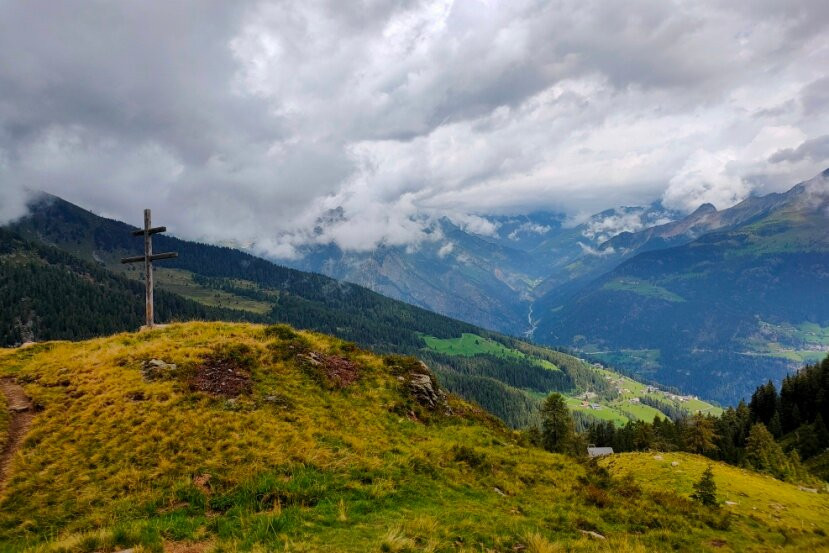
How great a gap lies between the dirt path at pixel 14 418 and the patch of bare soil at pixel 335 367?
12773 mm

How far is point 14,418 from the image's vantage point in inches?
728

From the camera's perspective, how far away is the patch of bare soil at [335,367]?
2550 centimetres

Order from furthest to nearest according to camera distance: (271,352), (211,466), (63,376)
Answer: (271,352) → (63,376) → (211,466)

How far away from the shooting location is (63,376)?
875 inches

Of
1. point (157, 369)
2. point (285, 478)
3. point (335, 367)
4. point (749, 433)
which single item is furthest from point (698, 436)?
point (157, 369)

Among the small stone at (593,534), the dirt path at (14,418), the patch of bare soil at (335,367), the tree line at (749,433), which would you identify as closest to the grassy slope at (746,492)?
the small stone at (593,534)

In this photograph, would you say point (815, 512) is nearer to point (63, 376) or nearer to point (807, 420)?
point (63, 376)

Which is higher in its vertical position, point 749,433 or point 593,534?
point 593,534

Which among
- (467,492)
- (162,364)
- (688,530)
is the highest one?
(162,364)

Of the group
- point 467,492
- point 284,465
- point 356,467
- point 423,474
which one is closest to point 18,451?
point 284,465

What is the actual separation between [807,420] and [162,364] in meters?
121

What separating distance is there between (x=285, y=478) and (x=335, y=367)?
1220 centimetres

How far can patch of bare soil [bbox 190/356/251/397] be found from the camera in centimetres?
2070

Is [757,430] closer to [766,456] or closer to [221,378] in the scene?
[766,456]
